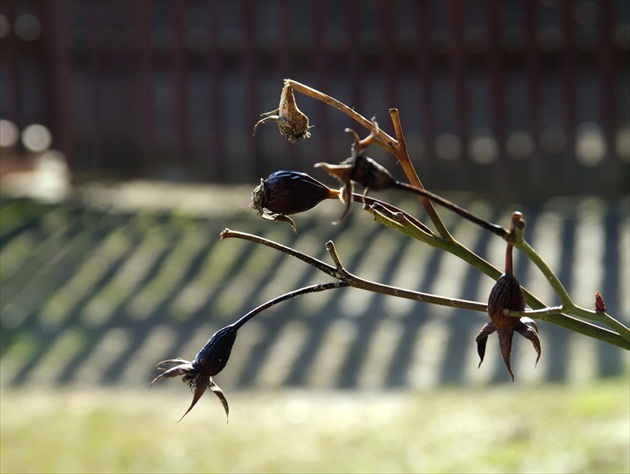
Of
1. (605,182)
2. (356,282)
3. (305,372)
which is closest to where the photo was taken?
(356,282)

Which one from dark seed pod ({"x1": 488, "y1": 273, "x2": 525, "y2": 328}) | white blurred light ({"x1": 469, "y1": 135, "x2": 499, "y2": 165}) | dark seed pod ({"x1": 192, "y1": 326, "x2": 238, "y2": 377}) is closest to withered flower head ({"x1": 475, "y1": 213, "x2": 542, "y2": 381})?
dark seed pod ({"x1": 488, "y1": 273, "x2": 525, "y2": 328})

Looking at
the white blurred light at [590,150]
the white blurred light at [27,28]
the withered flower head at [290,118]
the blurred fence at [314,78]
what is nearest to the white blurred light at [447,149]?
the blurred fence at [314,78]

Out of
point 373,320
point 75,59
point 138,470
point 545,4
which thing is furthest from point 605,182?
point 545,4

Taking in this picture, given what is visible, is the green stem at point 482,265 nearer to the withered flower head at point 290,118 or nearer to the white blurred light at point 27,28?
the withered flower head at point 290,118

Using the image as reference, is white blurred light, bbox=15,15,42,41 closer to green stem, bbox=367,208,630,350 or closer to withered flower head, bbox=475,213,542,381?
green stem, bbox=367,208,630,350

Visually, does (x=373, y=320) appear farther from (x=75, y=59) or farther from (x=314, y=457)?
(x=75, y=59)

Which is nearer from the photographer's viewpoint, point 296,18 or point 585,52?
point 585,52
